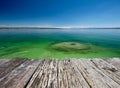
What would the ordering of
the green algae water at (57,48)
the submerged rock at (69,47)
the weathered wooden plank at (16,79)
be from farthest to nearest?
the submerged rock at (69,47) → the green algae water at (57,48) → the weathered wooden plank at (16,79)

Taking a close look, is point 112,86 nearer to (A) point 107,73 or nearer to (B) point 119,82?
(B) point 119,82

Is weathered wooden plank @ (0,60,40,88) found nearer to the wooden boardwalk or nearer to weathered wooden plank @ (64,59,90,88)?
the wooden boardwalk

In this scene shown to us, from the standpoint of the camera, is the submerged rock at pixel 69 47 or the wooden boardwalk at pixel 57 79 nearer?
the wooden boardwalk at pixel 57 79

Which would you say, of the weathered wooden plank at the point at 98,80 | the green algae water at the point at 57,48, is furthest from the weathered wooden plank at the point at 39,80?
the green algae water at the point at 57,48

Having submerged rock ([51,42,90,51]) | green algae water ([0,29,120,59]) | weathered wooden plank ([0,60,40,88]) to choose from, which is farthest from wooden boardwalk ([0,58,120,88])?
submerged rock ([51,42,90,51])

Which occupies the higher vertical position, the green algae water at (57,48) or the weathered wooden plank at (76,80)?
the weathered wooden plank at (76,80)

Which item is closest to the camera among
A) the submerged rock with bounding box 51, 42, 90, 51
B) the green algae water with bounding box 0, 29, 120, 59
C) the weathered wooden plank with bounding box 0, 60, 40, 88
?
the weathered wooden plank with bounding box 0, 60, 40, 88

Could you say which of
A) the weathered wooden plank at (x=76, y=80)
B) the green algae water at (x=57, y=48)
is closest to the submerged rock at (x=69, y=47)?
the green algae water at (x=57, y=48)

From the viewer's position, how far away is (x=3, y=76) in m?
2.37

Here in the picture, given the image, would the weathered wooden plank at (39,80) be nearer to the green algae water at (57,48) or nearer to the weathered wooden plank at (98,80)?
the weathered wooden plank at (98,80)

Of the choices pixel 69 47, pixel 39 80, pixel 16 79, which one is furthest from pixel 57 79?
pixel 69 47

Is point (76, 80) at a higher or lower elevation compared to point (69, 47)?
higher

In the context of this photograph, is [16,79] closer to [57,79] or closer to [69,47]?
[57,79]

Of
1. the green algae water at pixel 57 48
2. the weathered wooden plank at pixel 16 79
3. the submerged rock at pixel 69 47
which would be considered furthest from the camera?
the submerged rock at pixel 69 47
